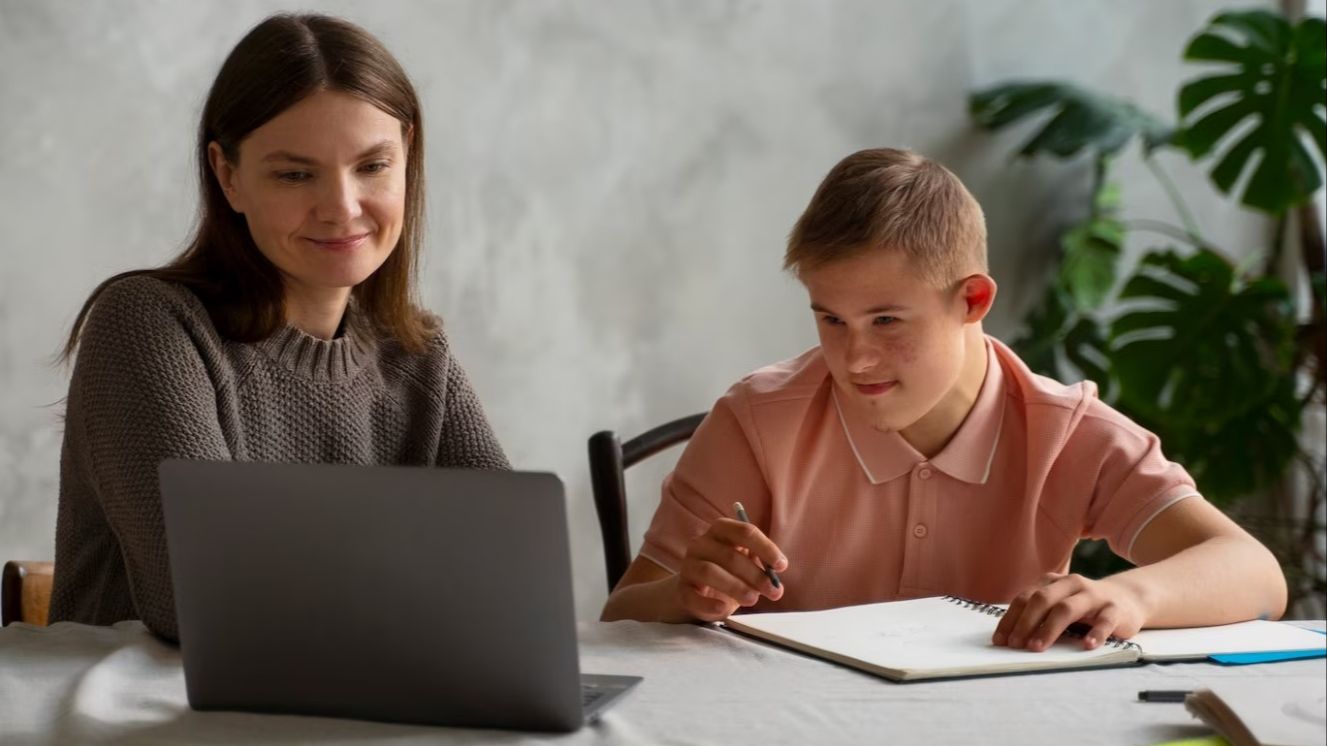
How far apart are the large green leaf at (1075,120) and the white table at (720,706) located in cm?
216

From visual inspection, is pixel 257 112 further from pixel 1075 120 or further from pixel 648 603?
pixel 1075 120

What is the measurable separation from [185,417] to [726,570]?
509mm

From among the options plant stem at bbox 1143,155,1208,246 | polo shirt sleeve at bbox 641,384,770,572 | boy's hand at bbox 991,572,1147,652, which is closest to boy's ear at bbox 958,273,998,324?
polo shirt sleeve at bbox 641,384,770,572

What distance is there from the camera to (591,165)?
10.0ft

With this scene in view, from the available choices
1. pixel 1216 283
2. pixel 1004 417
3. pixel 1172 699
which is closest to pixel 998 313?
pixel 1216 283

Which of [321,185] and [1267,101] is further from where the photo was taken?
[1267,101]

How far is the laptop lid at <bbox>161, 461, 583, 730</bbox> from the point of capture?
1.01 metres

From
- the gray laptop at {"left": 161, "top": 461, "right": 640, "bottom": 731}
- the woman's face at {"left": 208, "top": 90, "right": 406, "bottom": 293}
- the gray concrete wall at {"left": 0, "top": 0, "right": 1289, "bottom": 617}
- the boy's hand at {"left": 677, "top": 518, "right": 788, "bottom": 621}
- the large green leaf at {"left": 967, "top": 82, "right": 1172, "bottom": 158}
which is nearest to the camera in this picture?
the gray laptop at {"left": 161, "top": 461, "right": 640, "bottom": 731}

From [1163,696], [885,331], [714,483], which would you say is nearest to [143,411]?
[714,483]

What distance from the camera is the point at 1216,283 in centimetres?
299

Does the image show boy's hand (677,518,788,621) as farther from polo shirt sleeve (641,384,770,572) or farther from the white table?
polo shirt sleeve (641,384,770,572)

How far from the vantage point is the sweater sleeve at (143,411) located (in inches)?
53.9

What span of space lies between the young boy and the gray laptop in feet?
1.13

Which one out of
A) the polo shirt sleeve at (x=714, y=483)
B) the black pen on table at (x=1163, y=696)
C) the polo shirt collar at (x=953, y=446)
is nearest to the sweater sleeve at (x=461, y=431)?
the polo shirt sleeve at (x=714, y=483)
